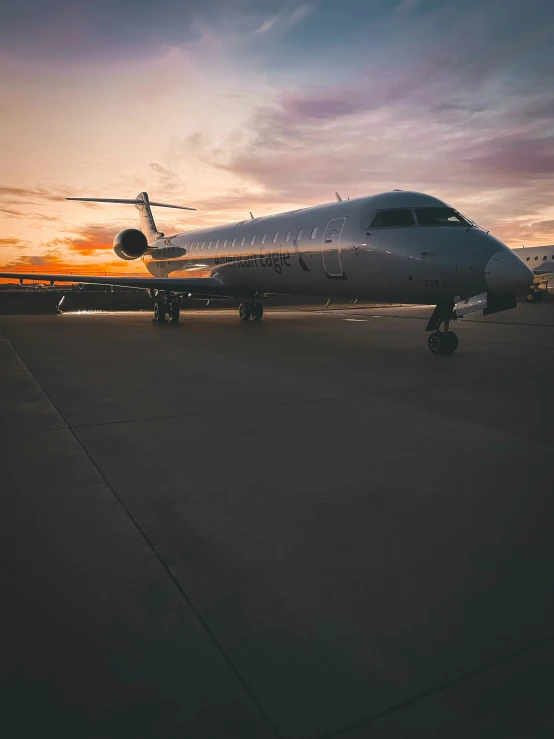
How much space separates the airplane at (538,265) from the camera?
28094 mm

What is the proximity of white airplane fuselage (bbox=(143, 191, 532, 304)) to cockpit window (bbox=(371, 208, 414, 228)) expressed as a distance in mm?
71

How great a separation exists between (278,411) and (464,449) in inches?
77.3

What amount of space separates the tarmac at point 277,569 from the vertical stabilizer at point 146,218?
21355 millimetres

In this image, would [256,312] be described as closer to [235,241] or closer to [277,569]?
[235,241]

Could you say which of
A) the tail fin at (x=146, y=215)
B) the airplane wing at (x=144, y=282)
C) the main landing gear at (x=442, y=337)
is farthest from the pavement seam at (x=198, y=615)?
the tail fin at (x=146, y=215)

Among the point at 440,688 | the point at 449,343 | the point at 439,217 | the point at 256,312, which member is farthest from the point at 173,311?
the point at 440,688

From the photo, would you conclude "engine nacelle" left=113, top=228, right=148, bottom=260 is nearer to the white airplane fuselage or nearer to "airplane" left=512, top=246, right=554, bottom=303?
the white airplane fuselage

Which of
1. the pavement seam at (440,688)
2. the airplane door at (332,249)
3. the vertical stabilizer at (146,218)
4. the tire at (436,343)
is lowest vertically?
the pavement seam at (440,688)

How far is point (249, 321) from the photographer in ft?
58.5

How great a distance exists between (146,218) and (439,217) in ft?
63.8

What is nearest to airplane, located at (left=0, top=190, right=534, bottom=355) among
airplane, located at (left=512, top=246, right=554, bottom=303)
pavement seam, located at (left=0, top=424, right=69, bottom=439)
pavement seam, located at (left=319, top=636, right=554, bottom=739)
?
pavement seam, located at (left=0, top=424, right=69, bottom=439)

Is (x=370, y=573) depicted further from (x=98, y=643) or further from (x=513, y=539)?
(x=98, y=643)

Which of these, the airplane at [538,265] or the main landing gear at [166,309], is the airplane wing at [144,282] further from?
the airplane at [538,265]

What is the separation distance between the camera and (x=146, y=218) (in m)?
25.9
